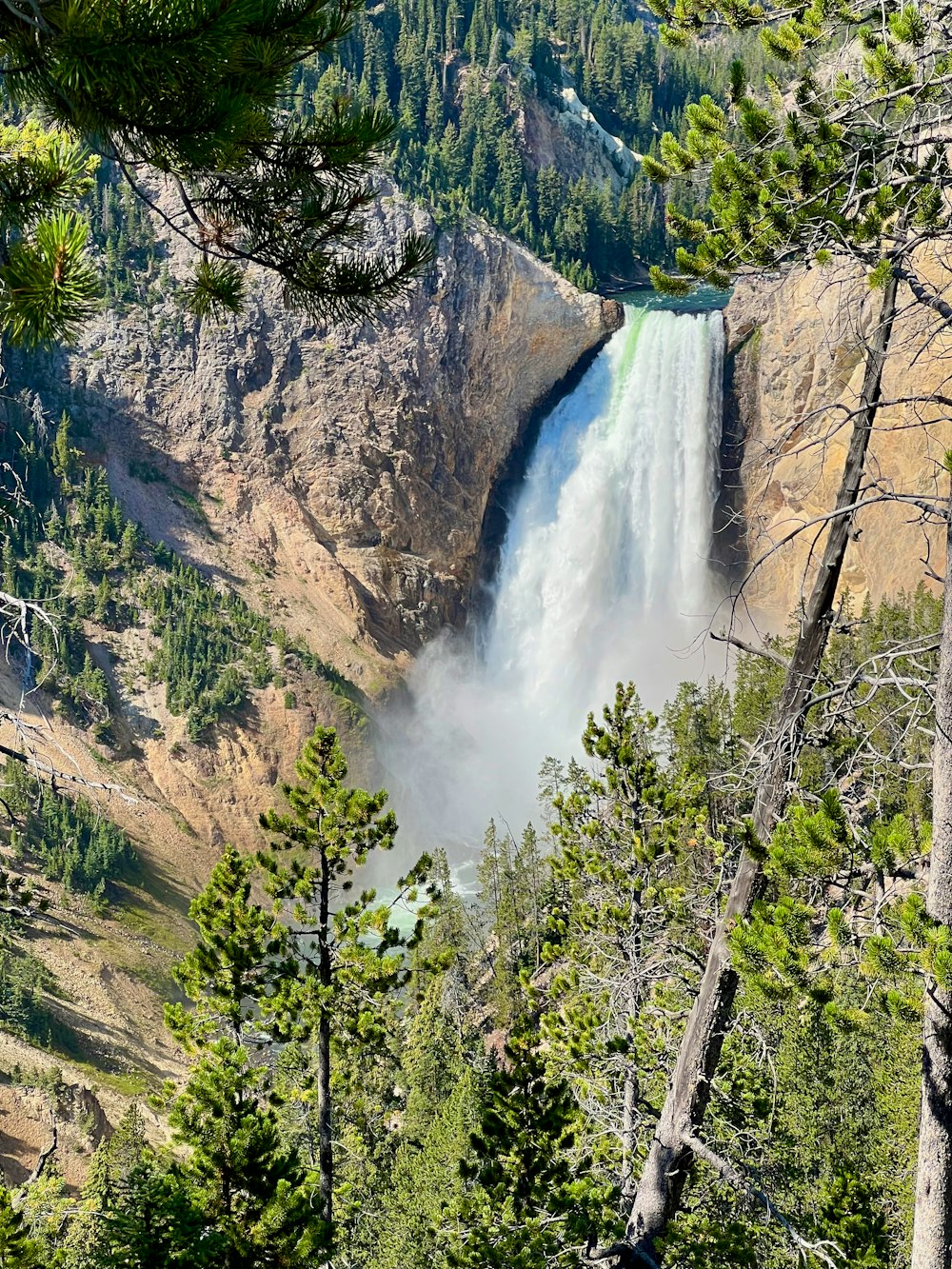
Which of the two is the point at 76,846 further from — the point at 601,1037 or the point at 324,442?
the point at 601,1037

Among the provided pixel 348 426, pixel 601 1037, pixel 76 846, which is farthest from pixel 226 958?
pixel 348 426

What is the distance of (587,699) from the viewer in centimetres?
5441

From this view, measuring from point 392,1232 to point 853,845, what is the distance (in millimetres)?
18477

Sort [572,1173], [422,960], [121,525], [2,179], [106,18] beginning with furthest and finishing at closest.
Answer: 1. [121,525]
2. [422,960]
3. [572,1173]
4. [2,179]
5. [106,18]

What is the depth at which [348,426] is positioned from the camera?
55.8 m

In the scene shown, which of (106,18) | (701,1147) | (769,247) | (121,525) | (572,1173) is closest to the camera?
(106,18)

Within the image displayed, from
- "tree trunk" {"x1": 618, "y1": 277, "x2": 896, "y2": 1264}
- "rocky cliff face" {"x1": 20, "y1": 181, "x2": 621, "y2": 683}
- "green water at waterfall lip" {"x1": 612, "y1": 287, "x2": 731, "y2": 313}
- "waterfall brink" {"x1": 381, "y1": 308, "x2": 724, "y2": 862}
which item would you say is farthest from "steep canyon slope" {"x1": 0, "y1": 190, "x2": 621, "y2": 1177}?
"tree trunk" {"x1": 618, "y1": 277, "x2": 896, "y2": 1264}

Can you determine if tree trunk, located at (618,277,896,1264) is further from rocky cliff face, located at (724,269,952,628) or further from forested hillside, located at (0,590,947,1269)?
rocky cliff face, located at (724,269,952,628)

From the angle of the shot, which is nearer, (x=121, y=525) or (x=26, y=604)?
(x=26, y=604)

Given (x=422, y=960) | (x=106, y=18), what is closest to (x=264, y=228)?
(x=106, y=18)

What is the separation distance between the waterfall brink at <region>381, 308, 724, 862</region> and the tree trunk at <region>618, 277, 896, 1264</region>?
42.5 meters

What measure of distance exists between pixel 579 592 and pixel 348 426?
15.8m

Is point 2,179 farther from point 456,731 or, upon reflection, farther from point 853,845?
point 456,731

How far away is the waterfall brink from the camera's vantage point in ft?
170
